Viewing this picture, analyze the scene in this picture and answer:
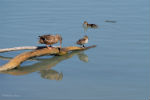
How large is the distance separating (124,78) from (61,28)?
13.5ft

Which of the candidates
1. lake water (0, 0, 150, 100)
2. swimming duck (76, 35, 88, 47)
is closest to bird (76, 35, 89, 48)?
swimming duck (76, 35, 88, 47)

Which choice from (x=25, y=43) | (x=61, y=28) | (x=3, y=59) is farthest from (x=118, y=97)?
(x=61, y=28)

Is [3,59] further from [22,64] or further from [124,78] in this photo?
[124,78]

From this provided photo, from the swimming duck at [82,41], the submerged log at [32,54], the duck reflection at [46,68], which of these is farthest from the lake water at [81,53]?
the swimming duck at [82,41]

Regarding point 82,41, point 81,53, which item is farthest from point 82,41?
point 81,53

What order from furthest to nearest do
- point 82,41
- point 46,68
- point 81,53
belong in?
1. point 82,41
2. point 81,53
3. point 46,68

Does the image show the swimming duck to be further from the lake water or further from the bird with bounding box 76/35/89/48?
the lake water

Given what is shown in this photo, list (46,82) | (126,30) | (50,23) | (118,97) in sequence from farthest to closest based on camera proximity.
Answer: (50,23) → (126,30) → (46,82) → (118,97)

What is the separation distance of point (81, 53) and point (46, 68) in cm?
126

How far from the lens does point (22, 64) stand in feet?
29.0

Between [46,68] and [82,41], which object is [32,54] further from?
[82,41]

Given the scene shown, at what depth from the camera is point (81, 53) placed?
9.55 meters

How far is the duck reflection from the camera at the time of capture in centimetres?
818

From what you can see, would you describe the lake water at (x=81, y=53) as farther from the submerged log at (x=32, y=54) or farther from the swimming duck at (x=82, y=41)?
the swimming duck at (x=82, y=41)
